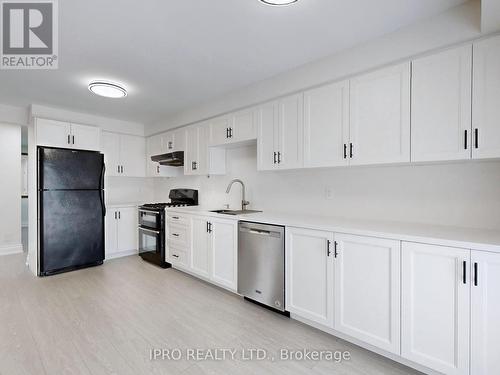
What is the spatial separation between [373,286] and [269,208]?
1.65m

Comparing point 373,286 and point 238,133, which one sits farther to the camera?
point 238,133

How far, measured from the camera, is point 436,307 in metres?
1.63

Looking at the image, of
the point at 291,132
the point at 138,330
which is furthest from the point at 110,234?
the point at 291,132

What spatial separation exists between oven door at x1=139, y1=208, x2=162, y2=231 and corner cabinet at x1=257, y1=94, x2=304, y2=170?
6.47 feet

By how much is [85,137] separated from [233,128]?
2.45 m

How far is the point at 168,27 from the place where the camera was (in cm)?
195

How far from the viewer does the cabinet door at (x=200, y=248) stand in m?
3.26

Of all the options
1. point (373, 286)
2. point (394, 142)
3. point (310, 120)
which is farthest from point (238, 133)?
point (373, 286)

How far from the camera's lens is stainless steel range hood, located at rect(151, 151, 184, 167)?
163 inches

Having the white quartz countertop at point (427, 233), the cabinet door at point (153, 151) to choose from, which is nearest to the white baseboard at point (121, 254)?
the cabinet door at point (153, 151)

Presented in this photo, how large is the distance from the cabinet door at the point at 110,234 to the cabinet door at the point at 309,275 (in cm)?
331

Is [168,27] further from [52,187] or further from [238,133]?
[52,187]

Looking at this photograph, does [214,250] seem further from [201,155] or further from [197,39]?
[197,39]

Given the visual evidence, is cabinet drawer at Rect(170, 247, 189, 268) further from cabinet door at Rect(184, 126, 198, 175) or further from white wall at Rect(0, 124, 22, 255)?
white wall at Rect(0, 124, 22, 255)
